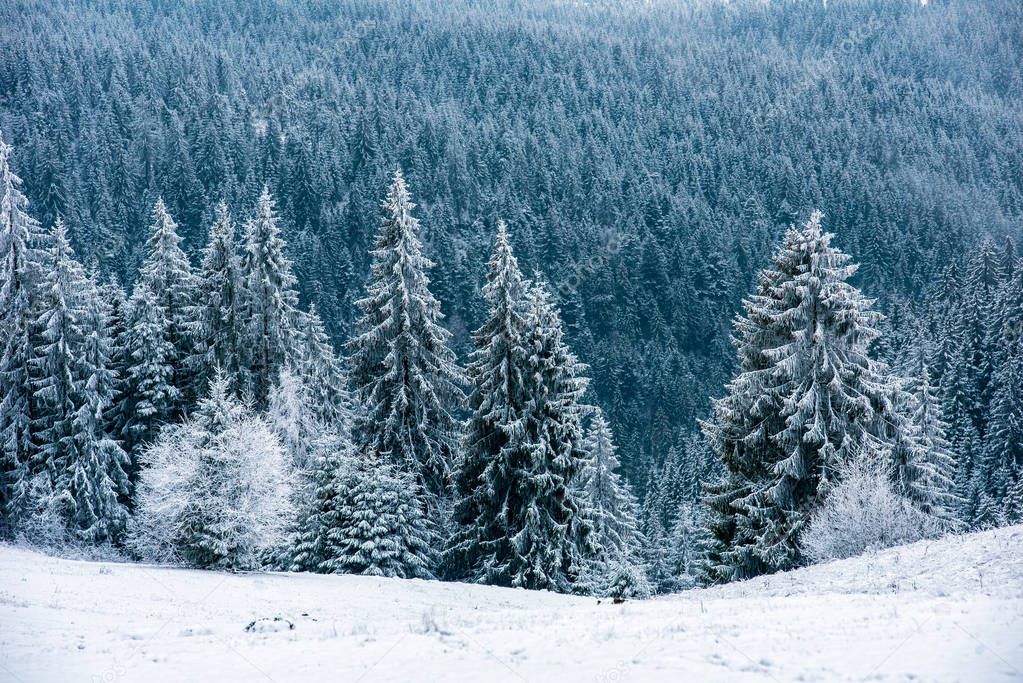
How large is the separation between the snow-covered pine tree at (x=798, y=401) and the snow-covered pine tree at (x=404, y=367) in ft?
38.5

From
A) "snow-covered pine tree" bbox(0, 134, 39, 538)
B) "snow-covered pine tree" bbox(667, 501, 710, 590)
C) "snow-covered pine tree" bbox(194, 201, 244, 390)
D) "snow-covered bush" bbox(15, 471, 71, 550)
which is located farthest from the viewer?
"snow-covered pine tree" bbox(667, 501, 710, 590)

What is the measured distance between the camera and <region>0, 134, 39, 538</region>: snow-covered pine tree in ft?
101

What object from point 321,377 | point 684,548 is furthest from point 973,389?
point 321,377

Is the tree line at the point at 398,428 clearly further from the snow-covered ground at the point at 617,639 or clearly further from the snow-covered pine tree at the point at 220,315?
the snow-covered ground at the point at 617,639

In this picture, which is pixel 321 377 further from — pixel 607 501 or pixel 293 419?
pixel 607 501

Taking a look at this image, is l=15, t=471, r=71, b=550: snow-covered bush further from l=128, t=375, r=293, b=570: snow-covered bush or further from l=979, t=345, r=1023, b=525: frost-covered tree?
l=979, t=345, r=1023, b=525: frost-covered tree

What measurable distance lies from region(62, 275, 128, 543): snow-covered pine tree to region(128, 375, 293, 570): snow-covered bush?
8614 millimetres

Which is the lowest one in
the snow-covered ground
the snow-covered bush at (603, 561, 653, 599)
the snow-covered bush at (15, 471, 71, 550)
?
the snow-covered bush at (15, 471, 71, 550)

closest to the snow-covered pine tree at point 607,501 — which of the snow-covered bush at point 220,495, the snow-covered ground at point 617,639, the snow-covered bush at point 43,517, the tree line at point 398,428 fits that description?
the tree line at point 398,428

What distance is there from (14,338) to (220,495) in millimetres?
14020

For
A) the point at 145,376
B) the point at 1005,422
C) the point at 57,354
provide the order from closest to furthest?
the point at 57,354 < the point at 145,376 < the point at 1005,422

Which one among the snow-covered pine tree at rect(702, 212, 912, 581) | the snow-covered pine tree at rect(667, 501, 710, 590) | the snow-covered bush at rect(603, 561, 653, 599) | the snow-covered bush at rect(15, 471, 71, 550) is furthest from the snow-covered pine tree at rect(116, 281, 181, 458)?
the snow-covered pine tree at rect(667, 501, 710, 590)

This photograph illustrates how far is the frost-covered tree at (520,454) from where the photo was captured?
29.0 metres

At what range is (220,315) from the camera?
35031 millimetres
